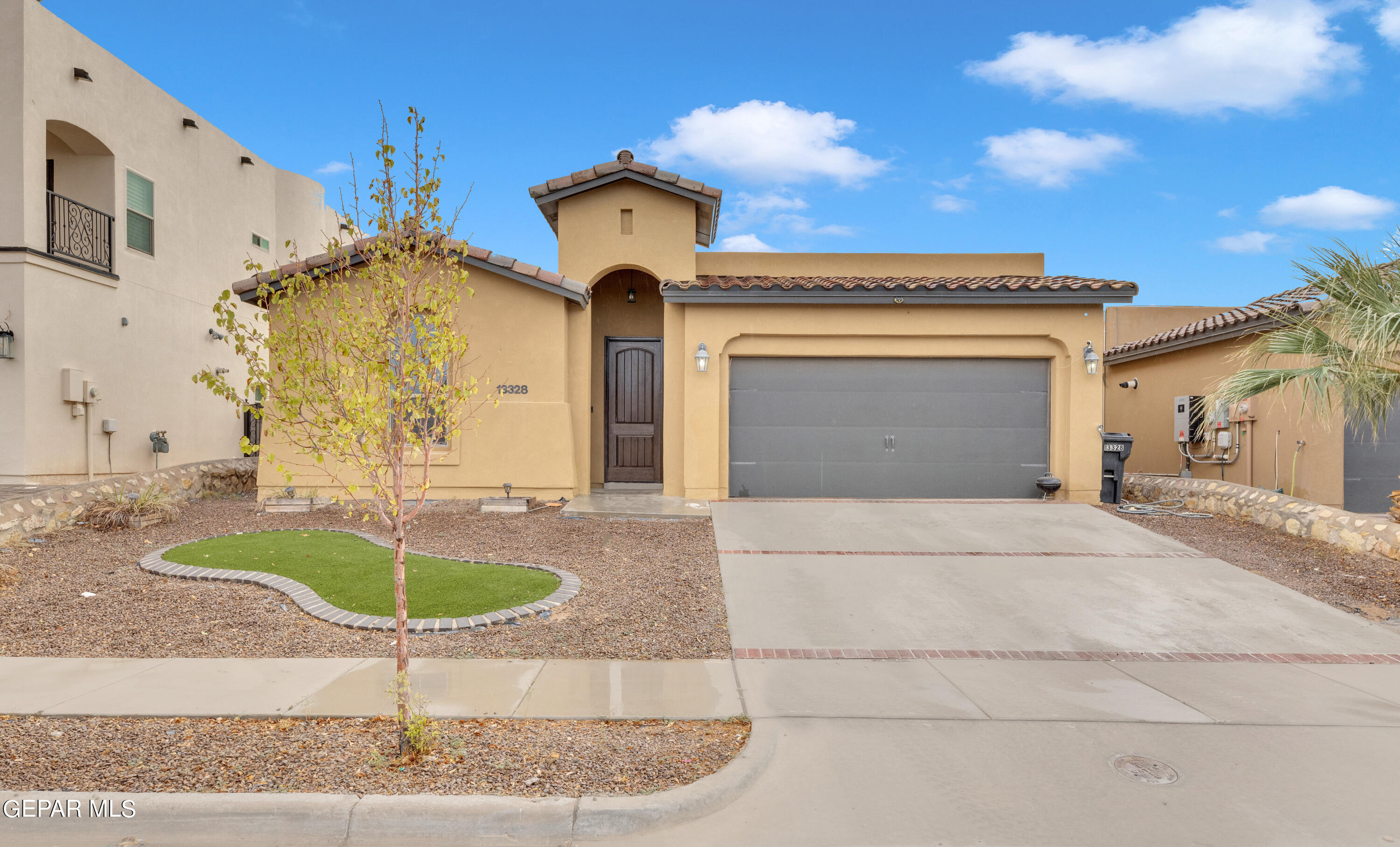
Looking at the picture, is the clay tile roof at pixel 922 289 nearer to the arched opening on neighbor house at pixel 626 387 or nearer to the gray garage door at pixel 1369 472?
the arched opening on neighbor house at pixel 626 387

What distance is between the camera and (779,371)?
1225 centimetres

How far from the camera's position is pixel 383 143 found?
4.02m

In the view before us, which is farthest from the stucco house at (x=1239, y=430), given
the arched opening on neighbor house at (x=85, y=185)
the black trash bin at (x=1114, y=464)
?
the arched opening on neighbor house at (x=85, y=185)

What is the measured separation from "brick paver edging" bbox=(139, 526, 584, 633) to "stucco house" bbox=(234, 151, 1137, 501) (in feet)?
11.8

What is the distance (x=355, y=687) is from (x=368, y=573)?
9.94ft

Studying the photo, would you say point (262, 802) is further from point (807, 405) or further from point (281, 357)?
point (807, 405)

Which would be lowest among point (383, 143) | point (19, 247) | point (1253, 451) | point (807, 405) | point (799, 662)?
point (799, 662)

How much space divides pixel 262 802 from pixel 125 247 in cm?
1364

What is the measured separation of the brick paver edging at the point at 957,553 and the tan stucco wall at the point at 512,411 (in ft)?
13.3

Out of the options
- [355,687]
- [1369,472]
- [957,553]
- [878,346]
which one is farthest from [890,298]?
A: [355,687]

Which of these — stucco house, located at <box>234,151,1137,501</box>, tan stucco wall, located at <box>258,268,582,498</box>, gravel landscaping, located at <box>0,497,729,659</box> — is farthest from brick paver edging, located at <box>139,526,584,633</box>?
stucco house, located at <box>234,151,1137,501</box>

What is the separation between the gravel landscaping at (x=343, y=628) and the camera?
5555 mm

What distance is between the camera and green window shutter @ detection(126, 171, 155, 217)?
13.3 metres

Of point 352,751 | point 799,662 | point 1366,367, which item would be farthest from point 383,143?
point 1366,367
